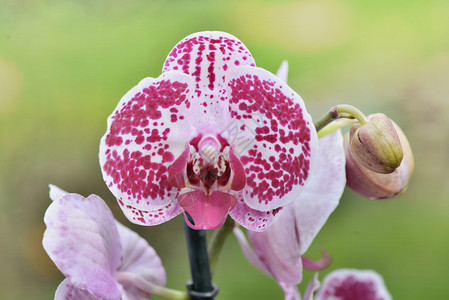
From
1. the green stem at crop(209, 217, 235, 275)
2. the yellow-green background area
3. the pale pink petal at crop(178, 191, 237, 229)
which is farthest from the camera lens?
the yellow-green background area

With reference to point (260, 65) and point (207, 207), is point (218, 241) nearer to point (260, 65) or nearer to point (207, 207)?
point (207, 207)

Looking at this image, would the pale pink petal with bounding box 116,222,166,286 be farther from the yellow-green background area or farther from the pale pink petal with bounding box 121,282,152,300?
the yellow-green background area

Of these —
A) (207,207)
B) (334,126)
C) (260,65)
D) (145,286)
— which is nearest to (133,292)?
(145,286)

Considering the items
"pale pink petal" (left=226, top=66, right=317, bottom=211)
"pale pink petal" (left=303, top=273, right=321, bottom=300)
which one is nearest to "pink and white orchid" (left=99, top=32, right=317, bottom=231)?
"pale pink petal" (left=226, top=66, right=317, bottom=211)

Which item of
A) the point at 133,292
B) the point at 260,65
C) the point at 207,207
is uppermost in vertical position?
the point at 207,207

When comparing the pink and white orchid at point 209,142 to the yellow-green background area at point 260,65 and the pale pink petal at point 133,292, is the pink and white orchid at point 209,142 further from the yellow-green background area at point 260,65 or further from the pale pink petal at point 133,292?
the yellow-green background area at point 260,65

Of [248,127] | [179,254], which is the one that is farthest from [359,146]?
[179,254]

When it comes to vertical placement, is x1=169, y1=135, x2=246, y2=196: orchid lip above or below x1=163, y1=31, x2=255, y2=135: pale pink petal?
below
